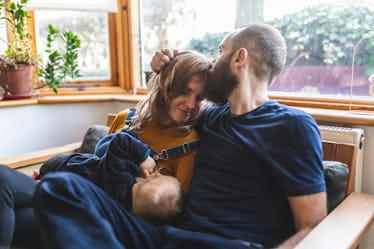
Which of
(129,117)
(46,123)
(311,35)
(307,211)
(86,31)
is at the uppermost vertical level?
(86,31)

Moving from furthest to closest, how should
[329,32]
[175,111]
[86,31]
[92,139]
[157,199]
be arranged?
[86,31], [92,139], [329,32], [175,111], [157,199]

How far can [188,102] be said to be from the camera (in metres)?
1.48

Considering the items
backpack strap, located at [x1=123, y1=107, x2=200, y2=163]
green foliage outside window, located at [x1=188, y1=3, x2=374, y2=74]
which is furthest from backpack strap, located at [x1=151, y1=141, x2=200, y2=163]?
green foliage outside window, located at [x1=188, y1=3, x2=374, y2=74]

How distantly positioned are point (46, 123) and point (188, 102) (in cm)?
137

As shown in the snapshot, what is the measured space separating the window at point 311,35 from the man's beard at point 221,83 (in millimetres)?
698

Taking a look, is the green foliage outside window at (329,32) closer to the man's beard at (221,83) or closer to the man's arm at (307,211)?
the man's beard at (221,83)

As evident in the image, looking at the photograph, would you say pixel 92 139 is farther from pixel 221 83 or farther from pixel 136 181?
pixel 221 83

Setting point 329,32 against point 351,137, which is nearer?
point 351,137

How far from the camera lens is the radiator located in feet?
4.81

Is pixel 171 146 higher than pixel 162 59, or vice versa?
pixel 162 59

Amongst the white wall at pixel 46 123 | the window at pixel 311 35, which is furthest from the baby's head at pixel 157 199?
the white wall at pixel 46 123

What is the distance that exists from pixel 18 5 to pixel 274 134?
1.74 m

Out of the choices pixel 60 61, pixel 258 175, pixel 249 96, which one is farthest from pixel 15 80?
pixel 258 175

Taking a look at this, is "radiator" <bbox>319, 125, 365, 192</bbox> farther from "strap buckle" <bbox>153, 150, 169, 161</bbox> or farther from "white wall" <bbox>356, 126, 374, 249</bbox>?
"strap buckle" <bbox>153, 150, 169, 161</bbox>
